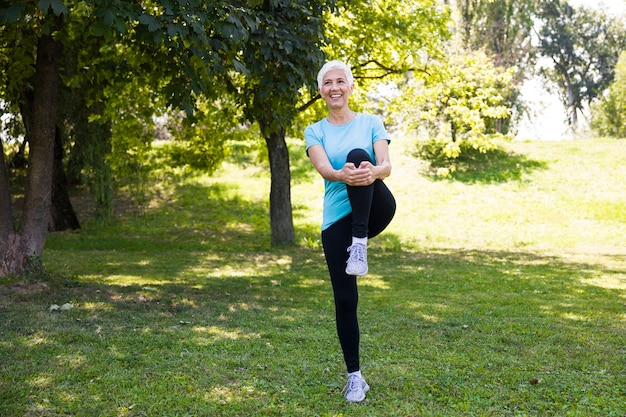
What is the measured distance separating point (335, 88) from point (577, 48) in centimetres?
4555

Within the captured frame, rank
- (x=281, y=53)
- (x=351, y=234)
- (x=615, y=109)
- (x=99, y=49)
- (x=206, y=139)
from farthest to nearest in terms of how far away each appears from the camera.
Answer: (x=615, y=109)
(x=206, y=139)
(x=99, y=49)
(x=281, y=53)
(x=351, y=234)

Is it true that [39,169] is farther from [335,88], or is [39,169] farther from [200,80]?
[335,88]

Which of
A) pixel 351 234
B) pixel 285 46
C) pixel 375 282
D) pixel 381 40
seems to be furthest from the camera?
pixel 381 40

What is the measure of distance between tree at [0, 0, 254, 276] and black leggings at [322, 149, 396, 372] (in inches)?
98.1

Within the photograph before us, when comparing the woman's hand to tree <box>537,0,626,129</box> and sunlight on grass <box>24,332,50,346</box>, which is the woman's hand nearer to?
sunlight on grass <box>24,332,50,346</box>

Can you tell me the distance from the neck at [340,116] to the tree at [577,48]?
43508mm

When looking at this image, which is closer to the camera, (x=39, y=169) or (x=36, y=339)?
(x=36, y=339)

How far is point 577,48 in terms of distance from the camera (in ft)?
145

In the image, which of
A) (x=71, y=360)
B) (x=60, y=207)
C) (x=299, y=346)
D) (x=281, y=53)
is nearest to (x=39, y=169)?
(x=281, y=53)

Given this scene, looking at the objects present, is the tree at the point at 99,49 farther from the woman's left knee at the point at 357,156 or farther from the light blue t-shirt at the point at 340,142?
the woman's left knee at the point at 357,156

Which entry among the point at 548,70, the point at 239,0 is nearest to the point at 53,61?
the point at 239,0

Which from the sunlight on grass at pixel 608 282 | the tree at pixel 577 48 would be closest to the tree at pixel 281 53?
the sunlight on grass at pixel 608 282

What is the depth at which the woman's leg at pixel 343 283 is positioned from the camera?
3.77 meters

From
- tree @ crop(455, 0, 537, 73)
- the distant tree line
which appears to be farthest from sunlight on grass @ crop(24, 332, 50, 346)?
tree @ crop(455, 0, 537, 73)
